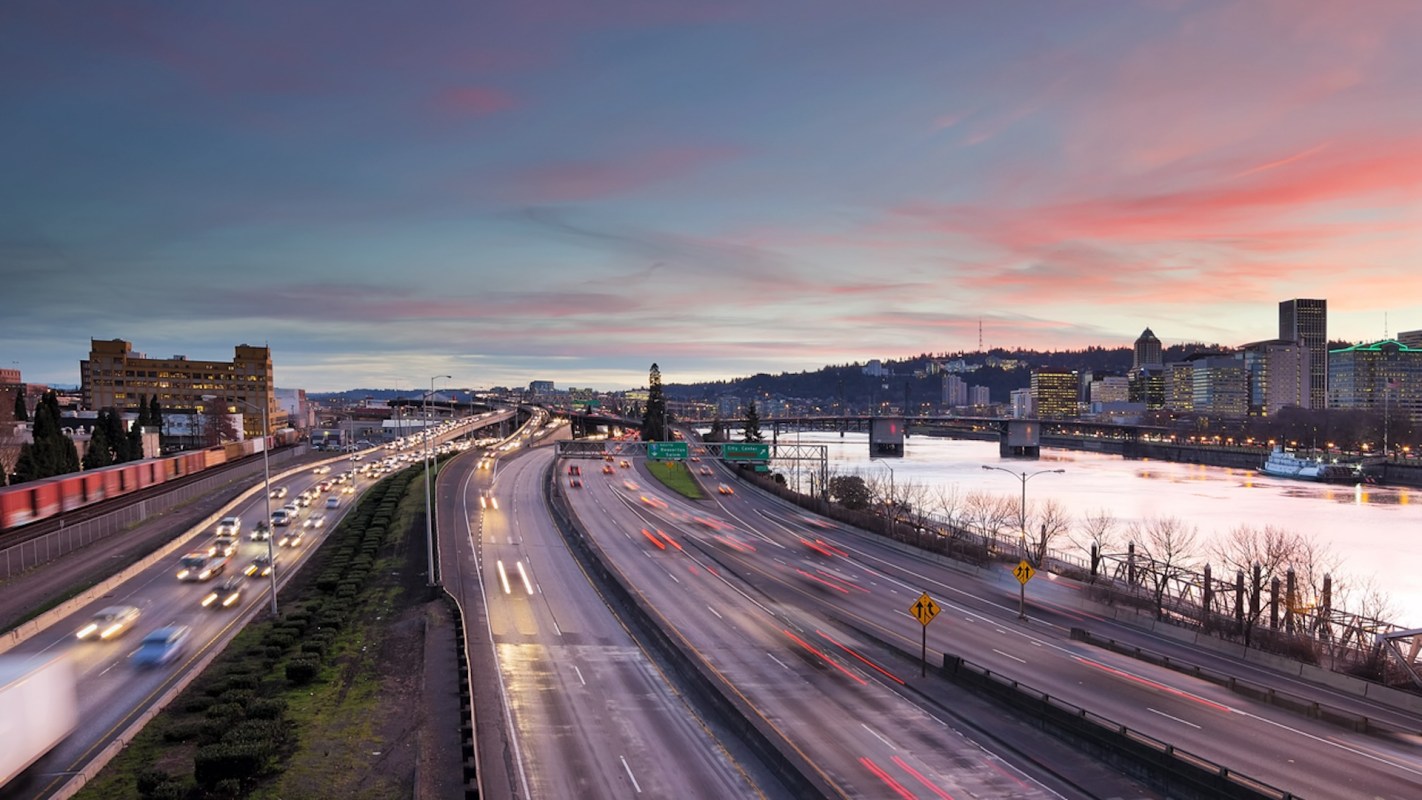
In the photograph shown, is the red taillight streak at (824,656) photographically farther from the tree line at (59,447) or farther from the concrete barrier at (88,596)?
the tree line at (59,447)

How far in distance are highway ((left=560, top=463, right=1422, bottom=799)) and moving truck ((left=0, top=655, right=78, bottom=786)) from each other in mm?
16153

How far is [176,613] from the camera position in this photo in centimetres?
3766

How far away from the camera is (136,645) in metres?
32.2

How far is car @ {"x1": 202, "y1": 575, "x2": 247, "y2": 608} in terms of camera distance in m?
39.7

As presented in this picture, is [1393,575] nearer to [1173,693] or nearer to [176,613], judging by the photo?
[1173,693]

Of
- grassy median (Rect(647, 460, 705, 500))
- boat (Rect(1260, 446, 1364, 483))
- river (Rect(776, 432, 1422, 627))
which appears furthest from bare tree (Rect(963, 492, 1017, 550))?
boat (Rect(1260, 446, 1364, 483))

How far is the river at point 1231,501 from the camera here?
70.8 m

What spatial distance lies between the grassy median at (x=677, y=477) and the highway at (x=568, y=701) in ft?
123

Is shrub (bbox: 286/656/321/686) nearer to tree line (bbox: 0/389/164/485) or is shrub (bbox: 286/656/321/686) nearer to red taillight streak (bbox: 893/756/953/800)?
red taillight streak (bbox: 893/756/953/800)

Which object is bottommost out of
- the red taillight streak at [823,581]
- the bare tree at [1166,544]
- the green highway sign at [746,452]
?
the bare tree at [1166,544]

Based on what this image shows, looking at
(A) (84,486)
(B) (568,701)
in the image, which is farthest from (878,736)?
(A) (84,486)

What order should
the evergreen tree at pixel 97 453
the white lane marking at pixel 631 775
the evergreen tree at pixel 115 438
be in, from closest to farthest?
the white lane marking at pixel 631 775 < the evergreen tree at pixel 97 453 < the evergreen tree at pixel 115 438

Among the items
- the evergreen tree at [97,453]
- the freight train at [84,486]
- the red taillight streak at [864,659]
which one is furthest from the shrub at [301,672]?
the evergreen tree at [97,453]

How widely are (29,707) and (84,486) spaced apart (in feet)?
202
